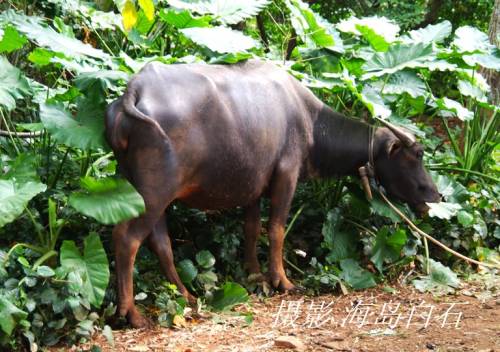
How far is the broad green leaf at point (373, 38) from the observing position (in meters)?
6.57

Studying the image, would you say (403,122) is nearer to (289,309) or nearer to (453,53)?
(453,53)

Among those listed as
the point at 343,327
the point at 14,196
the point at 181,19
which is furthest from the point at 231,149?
the point at 14,196

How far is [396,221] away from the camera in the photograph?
6488 mm

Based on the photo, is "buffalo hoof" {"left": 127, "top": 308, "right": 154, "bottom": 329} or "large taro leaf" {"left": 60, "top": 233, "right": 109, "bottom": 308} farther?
"buffalo hoof" {"left": 127, "top": 308, "right": 154, "bottom": 329}

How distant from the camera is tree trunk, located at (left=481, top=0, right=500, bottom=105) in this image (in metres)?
8.53

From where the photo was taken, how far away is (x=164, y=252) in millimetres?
5316

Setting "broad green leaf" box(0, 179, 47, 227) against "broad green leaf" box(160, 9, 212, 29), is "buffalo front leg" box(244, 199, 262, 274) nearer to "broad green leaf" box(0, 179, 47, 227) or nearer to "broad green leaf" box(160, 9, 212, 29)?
"broad green leaf" box(160, 9, 212, 29)

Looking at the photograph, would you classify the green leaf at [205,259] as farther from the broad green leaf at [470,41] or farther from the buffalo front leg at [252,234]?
the broad green leaf at [470,41]

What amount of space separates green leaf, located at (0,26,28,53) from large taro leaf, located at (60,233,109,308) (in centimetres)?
158

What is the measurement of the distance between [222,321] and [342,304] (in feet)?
3.38

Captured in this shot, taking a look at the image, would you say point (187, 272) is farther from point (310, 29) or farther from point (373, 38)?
point (373, 38)

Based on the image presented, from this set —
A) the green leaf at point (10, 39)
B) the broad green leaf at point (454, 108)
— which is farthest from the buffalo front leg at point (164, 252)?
the broad green leaf at point (454, 108)

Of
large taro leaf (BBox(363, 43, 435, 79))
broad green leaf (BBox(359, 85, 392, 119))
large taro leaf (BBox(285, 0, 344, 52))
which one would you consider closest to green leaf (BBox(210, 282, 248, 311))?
broad green leaf (BBox(359, 85, 392, 119))

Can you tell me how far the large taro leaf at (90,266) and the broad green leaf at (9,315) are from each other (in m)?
0.45
